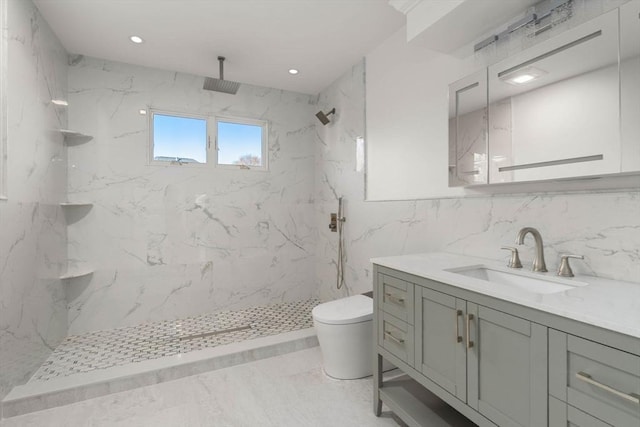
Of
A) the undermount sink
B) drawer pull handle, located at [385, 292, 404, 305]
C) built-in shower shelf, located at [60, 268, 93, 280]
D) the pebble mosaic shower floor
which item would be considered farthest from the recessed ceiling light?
built-in shower shelf, located at [60, 268, 93, 280]

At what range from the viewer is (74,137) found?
2873 millimetres

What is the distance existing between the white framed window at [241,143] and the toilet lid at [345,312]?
1.95 m

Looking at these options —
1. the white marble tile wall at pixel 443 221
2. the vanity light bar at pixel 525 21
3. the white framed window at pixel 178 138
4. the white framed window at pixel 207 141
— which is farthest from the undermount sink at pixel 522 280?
the white framed window at pixel 178 138

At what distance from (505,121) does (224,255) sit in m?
2.89

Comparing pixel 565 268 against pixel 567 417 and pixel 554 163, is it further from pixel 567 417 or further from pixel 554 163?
pixel 567 417

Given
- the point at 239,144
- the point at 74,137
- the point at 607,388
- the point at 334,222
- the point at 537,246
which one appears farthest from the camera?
the point at 239,144

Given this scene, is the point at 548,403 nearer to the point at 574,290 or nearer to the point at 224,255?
the point at 574,290

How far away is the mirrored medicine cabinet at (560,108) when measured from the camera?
3.91ft

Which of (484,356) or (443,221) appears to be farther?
(443,221)

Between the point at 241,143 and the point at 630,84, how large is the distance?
126 inches

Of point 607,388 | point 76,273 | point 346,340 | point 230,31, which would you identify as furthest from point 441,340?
point 76,273

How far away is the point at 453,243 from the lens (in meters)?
2.08

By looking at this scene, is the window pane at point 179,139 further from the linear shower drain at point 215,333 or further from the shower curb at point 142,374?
the shower curb at point 142,374

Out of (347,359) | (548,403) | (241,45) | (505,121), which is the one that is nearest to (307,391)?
(347,359)
